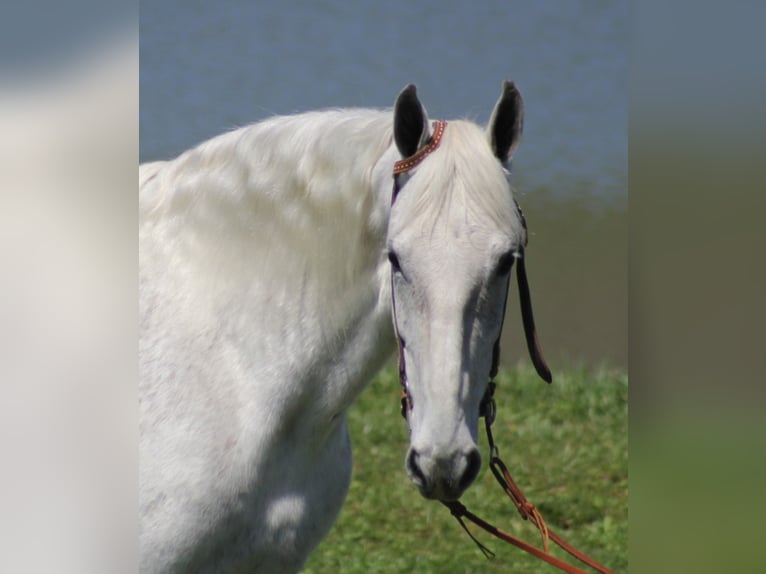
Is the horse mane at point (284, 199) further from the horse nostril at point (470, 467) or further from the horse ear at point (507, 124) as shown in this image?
the horse nostril at point (470, 467)

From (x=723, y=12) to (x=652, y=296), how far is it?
394 millimetres

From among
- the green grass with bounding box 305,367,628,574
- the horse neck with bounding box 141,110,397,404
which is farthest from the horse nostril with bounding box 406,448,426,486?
the green grass with bounding box 305,367,628,574

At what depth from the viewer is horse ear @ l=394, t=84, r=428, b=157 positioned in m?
Answer: 1.78

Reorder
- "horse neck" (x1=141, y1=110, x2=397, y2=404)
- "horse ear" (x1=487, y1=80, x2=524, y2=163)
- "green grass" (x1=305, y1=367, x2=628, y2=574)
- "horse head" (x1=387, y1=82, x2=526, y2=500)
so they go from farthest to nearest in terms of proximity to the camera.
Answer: "green grass" (x1=305, y1=367, x2=628, y2=574)
"horse neck" (x1=141, y1=110, x2=397, y2=404)
"horse ear" (x1=487, y1=80, x2=524, y2=163)
"horse head" (x1=387, y1=82, x2=526, y2=500)

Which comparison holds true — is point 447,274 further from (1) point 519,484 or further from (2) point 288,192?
(1) point 519,484

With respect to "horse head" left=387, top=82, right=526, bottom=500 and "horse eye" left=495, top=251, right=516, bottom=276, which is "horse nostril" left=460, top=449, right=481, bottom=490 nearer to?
"horse head" left=387, top=82, right=526, bottom=500

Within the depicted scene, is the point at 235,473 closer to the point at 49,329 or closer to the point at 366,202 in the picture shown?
the point at 366,202

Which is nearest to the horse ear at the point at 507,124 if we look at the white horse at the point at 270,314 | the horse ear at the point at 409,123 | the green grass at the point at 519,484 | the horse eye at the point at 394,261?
the white horse at the point at 270,314

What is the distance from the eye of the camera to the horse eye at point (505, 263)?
1.73m

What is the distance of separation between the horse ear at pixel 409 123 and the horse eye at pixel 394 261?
8.3 inches

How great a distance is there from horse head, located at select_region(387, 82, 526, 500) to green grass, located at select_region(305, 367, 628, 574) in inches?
82.2

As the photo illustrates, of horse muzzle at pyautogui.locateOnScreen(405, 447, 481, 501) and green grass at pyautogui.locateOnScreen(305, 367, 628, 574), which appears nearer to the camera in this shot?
horse muzzle at pyautogui.locateOnScreen(405, 447, 481, 501)

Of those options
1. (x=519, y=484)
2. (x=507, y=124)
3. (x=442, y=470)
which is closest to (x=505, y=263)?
(x=507, y=124)

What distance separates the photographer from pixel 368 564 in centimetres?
368
